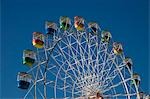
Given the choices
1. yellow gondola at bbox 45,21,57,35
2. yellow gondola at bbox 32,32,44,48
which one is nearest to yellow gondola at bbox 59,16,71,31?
yellow gondola at bbox 45,21,57,35

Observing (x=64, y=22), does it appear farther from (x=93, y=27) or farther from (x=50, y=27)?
(x=93, y=27)

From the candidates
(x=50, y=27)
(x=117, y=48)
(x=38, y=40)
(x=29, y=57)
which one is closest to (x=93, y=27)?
(x=117, y=48)

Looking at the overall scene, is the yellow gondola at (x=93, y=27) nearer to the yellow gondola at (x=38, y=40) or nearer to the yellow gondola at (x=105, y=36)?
the yellow gondola at (x=105, y=36)

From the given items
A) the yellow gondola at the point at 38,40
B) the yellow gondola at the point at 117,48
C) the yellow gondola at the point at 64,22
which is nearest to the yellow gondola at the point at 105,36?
the yellow gondola at the point at 117,48

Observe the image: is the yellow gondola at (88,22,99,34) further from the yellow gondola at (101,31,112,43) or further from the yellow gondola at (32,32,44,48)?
the yellow gondola at (32,32,44,48)

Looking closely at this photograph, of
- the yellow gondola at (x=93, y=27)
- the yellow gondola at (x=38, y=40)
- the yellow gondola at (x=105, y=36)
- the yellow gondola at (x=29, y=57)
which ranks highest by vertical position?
the yellow gondola at (x=93, y=27)

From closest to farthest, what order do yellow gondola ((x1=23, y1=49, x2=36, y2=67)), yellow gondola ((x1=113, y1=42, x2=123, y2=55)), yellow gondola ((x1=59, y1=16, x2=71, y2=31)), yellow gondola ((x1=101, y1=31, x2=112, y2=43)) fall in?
yellow gondola ((x1=23, y1=49, x2=36, y2=67)), yellow gondola ((x1=59, y1=16, x2=71, y2=31)), yellow gondola ((x1=113, y1=42, x2=123, y2=55)), yellow gondola ((x1=101, y1=31, x2=112, y2=43))

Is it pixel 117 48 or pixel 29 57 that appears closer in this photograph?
pixel 29 57

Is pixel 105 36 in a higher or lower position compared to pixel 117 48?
higher

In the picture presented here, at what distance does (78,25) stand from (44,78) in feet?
18.2

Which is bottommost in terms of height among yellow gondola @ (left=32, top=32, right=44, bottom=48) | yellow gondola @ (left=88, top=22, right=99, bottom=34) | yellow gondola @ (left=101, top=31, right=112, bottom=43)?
yellow gondola @ (left=32, top=32, right=44, bottom=48)

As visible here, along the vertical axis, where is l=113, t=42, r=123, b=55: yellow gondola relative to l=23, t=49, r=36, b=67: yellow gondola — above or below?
above

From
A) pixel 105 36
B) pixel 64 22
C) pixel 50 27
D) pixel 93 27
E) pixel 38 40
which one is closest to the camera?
pixel 38 40

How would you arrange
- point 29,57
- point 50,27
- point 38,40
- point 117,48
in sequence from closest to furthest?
1. point 29,57
2. point 38,40
3. point 50,27
4. point 117,48
